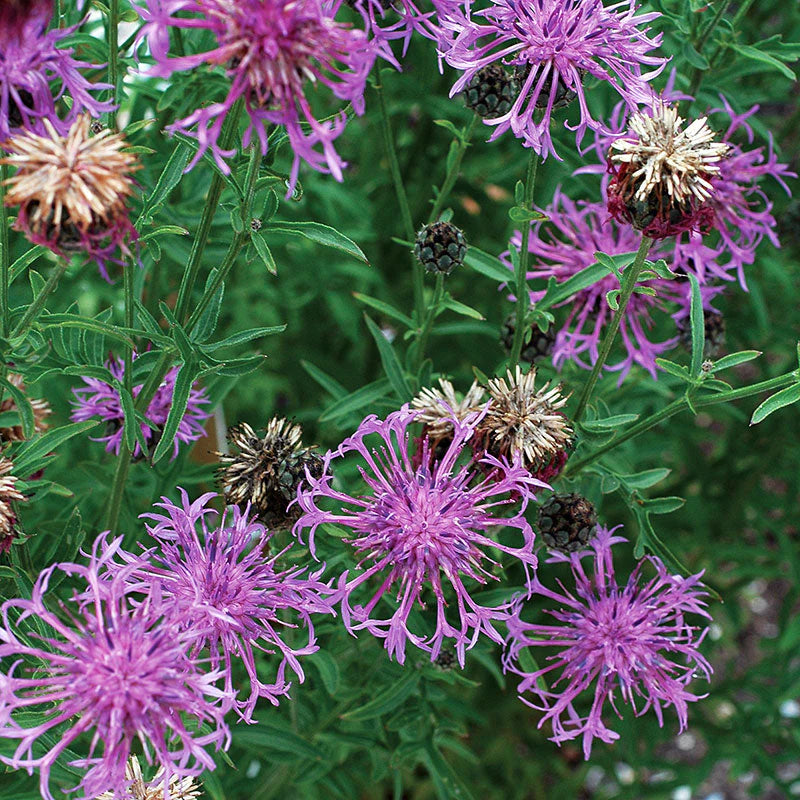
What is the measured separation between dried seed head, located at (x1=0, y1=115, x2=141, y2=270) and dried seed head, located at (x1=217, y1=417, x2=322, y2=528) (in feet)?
1.28

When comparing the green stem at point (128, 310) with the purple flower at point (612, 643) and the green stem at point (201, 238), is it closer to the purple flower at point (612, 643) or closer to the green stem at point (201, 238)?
the green stem at point (201, 238)

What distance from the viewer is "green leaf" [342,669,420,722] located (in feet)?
4.69

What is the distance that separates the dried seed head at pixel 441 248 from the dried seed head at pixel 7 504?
619 mm

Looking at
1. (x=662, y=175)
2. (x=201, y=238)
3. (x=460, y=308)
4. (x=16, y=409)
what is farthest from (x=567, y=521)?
(x=16, y=409)

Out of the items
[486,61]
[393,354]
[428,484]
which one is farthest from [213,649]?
[486,61]

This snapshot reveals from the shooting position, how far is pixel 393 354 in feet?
4.80

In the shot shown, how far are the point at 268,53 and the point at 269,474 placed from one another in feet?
1.78

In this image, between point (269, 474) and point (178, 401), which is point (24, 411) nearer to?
point (178, 401)

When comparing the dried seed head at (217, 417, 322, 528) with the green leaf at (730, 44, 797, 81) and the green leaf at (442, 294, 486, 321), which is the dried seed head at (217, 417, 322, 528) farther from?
the green leaf at (730, 44, 797, 81)

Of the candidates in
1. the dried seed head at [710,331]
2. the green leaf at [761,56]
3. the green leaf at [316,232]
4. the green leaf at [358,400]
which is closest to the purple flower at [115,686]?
the green leaf at [316,232]

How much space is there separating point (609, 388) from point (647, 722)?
1070 mm

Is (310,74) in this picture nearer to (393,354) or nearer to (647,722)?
(393,354)

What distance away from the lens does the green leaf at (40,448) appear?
3.96ft

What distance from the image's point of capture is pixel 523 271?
4.56ft
